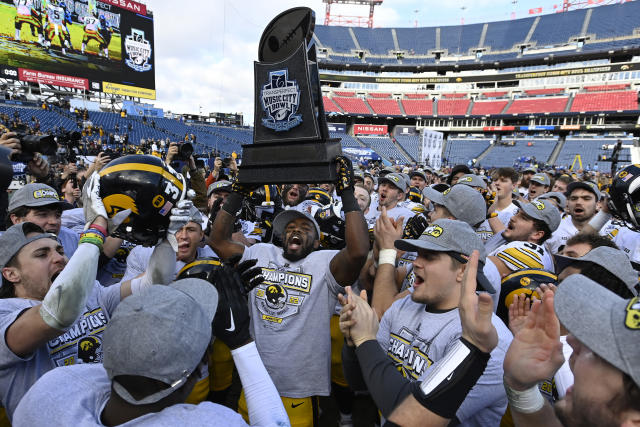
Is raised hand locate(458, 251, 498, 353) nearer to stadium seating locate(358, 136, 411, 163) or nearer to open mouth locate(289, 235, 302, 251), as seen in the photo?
open mouth locate(289, 235, 302, 251)

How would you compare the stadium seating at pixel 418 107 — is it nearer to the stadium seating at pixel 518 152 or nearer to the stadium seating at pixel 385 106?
the stadium seating at pixel 385 106

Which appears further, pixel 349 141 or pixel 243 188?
pixel 349 141

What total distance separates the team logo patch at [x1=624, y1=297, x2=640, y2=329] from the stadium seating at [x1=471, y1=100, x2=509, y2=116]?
51.7 metres

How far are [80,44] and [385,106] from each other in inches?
1469

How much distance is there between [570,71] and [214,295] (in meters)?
55.8

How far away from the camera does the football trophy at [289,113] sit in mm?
2516

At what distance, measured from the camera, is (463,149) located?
44.7 meters

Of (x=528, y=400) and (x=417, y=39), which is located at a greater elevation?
(x=417, y=39)

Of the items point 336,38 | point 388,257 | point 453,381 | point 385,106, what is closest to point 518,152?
point 385,106

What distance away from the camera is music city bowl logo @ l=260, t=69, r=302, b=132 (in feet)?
8.65

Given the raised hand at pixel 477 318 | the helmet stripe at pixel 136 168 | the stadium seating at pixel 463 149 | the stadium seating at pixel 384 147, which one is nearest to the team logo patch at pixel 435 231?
the raised hand at pixel 477 318

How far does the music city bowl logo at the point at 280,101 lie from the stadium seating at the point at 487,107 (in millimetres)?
50347

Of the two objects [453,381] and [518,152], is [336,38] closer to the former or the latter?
[518,152]

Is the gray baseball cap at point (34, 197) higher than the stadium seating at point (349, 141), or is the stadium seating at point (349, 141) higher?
the stadium seating at point (349, 141)
